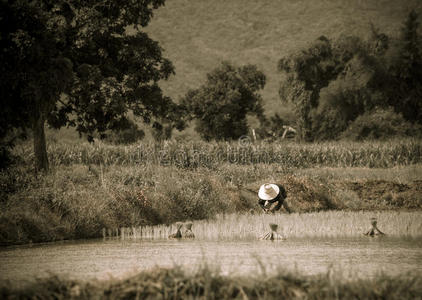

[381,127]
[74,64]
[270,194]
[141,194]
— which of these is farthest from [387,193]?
[381,127]

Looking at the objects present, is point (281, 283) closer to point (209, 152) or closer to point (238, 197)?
point (238, 197)

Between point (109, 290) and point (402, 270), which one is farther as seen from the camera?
point (402, 270)

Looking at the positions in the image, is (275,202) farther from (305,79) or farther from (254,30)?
(254,30)

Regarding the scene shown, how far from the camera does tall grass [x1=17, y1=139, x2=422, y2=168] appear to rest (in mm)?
38062

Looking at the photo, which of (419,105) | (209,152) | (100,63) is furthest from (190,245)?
(419,105)

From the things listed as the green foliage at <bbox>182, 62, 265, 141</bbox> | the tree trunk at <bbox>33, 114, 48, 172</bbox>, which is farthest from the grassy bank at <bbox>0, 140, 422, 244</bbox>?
the green foliage at <bbox>182, 62, 265, 141</bbox>

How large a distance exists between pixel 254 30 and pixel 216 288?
173 m

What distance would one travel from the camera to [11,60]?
70.3 ft

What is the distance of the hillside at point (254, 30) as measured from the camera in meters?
147

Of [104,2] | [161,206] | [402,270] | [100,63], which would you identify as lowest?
[402,270]

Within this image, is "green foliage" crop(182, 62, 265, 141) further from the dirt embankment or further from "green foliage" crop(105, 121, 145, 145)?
the dirt embankment

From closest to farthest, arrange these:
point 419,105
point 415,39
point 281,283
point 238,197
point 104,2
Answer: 1. point 281,283
2. point 238,197
3. point 104,2
4. point 419,105
5. point 415,39

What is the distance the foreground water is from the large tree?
6521mm

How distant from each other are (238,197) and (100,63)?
942 centimetres
